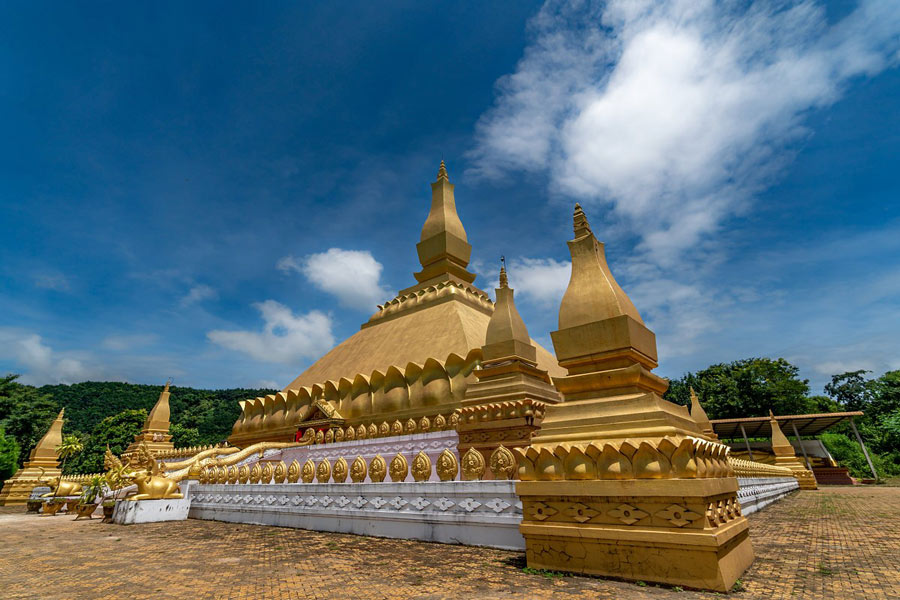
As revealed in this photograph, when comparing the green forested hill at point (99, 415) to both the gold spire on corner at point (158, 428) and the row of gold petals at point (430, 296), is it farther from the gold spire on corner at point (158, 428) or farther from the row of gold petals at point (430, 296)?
the row of gold petals at point (430, 296)

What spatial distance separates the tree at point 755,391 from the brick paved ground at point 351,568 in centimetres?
3962

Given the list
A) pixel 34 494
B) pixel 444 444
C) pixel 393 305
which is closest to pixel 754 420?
pixel 393 305

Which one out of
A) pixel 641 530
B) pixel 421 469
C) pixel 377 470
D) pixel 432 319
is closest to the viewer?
pixel 641 530

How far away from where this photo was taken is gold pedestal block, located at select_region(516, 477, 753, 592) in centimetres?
409

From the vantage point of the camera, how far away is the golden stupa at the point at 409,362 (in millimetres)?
14523

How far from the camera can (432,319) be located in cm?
1900

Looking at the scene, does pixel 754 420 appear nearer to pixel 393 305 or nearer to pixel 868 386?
pixel 393 305

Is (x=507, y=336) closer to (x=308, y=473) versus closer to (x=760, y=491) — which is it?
(x=308, y=473)

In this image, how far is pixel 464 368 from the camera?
14.1 metres

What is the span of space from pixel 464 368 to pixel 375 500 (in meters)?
6.81

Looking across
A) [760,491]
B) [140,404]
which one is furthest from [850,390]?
[140,404]

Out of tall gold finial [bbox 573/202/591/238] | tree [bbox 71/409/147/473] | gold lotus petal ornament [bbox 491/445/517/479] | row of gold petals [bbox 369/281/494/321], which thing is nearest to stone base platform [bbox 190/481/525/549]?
gold lotus petal ornament [bbox 491/445/517/479]

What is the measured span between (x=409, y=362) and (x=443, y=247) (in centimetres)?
922

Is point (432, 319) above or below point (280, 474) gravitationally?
above
